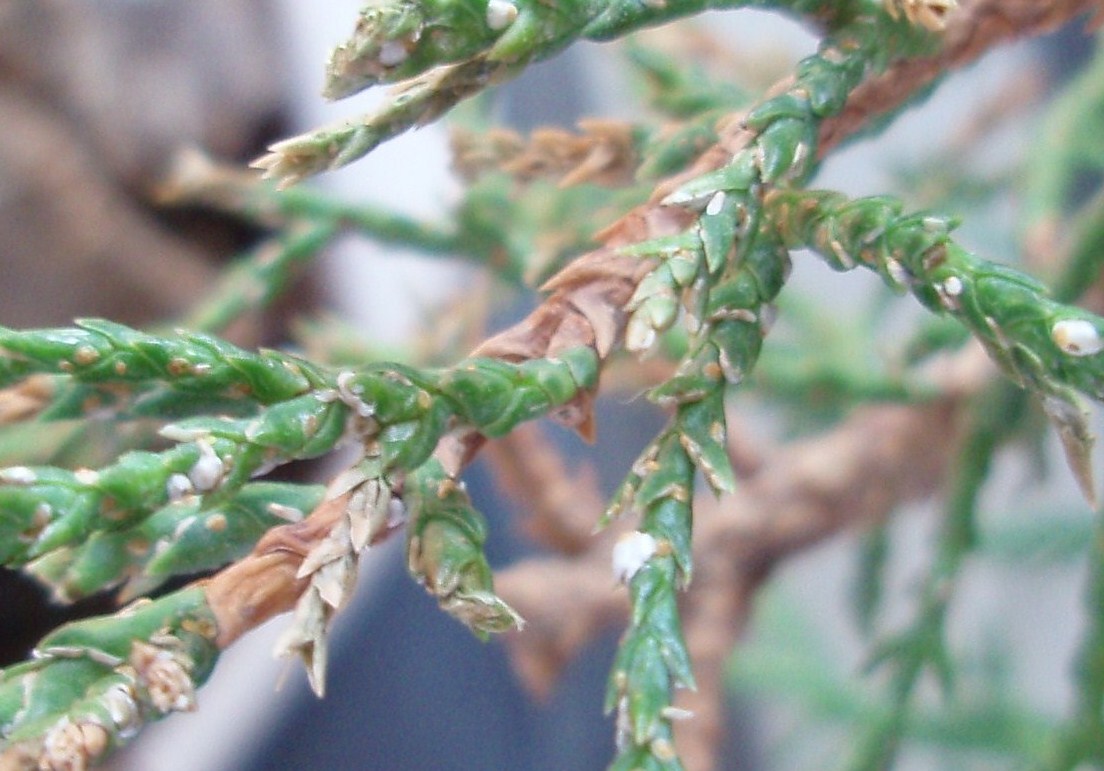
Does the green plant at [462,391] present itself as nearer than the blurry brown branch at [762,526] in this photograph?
Yes

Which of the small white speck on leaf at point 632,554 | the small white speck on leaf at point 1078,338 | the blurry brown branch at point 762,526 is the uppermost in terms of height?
the small white speck on leaf at point 1078,338

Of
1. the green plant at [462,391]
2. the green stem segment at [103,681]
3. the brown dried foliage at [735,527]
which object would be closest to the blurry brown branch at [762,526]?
the brown dried foliage at [735,527]

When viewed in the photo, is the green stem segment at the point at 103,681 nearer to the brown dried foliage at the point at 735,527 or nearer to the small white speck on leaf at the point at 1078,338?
the small white speck on leaf at the point at 1078,338

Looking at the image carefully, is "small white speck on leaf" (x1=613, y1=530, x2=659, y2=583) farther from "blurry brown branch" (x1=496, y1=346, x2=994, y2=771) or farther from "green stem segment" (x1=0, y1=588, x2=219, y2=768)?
"blurry brown branch" (x1=496, y1=346, x2=994, y2=771)

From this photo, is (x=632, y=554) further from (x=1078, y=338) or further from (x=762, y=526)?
(x=762, y=526)

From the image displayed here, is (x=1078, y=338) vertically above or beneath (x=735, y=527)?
above

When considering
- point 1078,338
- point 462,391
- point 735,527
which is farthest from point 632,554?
point 735,527

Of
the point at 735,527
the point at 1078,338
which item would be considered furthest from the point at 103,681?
the point at 735,527

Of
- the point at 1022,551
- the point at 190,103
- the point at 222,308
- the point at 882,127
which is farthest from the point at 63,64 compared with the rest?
the point at 1022,551

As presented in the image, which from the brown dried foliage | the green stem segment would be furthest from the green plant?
the brown dried foliage

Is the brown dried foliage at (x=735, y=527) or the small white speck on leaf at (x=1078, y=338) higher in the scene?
the small white speck on leaf at (x=1078, y=338)

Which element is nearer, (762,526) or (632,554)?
(632,554)

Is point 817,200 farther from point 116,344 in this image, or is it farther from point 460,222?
point 460,222
